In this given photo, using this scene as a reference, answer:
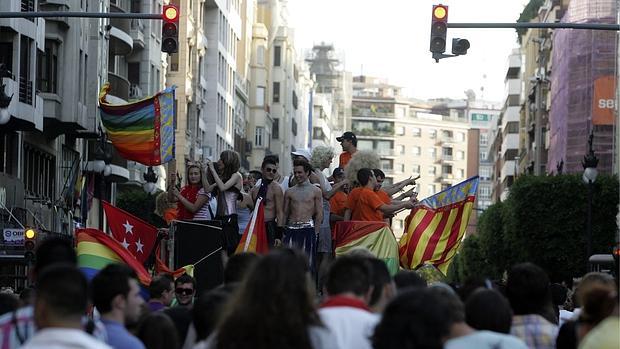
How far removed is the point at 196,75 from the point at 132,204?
16813 millimetres

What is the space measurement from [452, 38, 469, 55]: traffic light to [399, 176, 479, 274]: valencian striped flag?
5.32m

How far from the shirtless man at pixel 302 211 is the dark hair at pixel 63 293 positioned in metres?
12.6

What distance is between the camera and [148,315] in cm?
1084

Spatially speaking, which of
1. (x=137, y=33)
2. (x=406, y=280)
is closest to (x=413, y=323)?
(x=406, y=280)

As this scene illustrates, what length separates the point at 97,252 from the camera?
56.3ft

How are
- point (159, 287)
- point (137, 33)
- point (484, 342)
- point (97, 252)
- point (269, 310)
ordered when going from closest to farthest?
point (269, 310)
point (484, 342)
point (159, 287)
point (97, 252)
point (137, 33)

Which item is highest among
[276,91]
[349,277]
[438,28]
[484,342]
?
[276,91]

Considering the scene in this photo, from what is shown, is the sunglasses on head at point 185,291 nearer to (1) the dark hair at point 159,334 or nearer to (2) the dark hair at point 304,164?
(1) the dark hair at point 159,334

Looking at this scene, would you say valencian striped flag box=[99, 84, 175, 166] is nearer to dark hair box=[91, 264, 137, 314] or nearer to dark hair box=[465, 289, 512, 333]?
dark hair box=[91, 264, 137, 314]

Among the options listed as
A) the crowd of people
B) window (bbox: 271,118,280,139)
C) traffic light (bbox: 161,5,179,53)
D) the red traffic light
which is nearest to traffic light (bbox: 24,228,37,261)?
traffic light (bbox: 161,5,179,53)

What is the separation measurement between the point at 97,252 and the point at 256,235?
3.74 metres

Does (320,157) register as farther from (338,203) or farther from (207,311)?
(207,311)

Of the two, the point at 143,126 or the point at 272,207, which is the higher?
the point at 143,126

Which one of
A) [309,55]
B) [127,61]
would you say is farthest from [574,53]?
[309,55]
